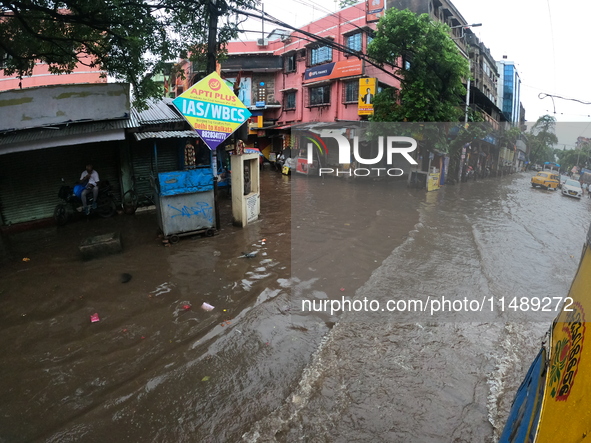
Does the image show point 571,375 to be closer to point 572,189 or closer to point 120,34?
point 120,34

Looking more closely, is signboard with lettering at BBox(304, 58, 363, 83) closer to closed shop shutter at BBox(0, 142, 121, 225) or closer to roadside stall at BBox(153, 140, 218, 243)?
closed shop shutter at BBox(0, 142, 121, 225)

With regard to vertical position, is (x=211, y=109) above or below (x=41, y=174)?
above

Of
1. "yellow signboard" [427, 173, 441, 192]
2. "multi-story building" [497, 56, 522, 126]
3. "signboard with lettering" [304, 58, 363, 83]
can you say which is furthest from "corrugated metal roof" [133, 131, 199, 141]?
"multi-story building" [497, 56, 522, 126]

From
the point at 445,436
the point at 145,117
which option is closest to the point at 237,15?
the point at 145,117

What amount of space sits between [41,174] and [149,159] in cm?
284

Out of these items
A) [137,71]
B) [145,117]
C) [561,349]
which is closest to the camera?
[561,349]

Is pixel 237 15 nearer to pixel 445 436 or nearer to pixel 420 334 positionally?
pixel 420 334

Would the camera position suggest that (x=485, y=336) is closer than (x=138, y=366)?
No

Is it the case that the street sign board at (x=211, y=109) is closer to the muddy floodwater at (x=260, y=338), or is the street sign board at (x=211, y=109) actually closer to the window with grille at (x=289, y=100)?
the muddy floodwater at (x=260, y=338)

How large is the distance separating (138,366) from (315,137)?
22626mm

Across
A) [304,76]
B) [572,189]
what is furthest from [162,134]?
[572,189]

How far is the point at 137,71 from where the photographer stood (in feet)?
27.1

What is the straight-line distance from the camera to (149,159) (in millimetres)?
11492

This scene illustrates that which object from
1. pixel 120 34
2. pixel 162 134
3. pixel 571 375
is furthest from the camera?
pixel 162 134
